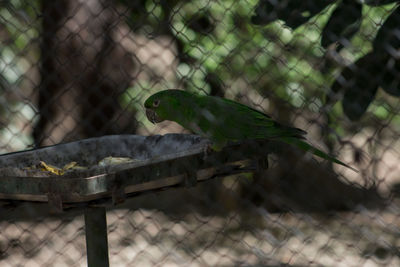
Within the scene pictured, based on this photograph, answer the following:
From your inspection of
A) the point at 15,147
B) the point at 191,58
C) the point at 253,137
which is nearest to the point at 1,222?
the point at 15,147

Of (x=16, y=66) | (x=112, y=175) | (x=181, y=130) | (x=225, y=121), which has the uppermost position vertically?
(x=16, y=66)

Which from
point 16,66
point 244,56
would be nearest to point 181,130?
point 244,56

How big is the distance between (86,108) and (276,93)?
3.01ft

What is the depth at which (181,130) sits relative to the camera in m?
3.06

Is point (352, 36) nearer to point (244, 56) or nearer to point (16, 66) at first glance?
point (244, 56)

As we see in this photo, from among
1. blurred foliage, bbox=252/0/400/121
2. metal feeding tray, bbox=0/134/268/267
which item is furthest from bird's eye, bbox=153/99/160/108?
blurred foliage, bbox=252/0/400/121

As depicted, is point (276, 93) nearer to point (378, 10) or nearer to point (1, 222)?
point (378, 10)

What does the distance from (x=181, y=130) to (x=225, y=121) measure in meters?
1.52

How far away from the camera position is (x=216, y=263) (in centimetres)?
250

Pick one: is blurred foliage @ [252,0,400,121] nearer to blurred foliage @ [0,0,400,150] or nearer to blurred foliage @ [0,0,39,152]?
blurred foliage @ [0,0,400,150]

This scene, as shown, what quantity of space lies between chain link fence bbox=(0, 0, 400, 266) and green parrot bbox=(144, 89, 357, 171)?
0.64 m

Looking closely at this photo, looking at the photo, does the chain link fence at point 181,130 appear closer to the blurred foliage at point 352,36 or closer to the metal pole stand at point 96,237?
the blurred foliage at point 352,36

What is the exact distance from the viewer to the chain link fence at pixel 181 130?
248cm

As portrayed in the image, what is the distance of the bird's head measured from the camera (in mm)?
1680
